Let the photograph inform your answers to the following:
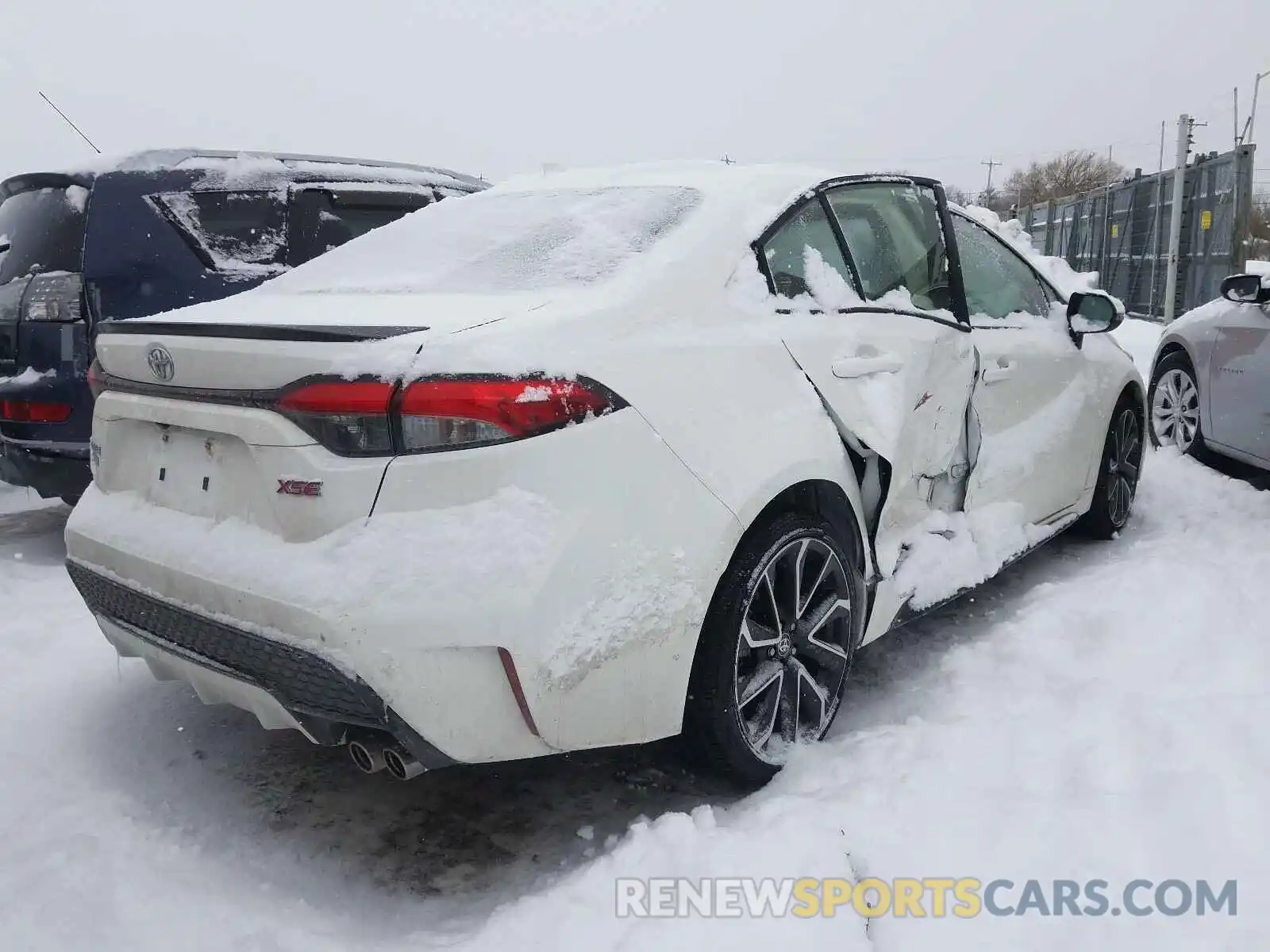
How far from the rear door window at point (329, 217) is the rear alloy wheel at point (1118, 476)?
3625mm

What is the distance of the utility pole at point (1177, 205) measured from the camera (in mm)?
14328

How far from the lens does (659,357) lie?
225 centimetres

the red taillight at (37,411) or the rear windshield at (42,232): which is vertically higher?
the rear windshield at (42,232)

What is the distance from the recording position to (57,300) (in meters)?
4.35

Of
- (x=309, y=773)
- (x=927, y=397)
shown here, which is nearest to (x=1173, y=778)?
(x=927, y=397)

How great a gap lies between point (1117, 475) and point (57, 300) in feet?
15.9

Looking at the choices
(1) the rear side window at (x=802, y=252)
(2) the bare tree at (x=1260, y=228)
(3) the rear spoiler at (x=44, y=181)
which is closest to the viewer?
(1) the rear side window at (x=802, y=252)

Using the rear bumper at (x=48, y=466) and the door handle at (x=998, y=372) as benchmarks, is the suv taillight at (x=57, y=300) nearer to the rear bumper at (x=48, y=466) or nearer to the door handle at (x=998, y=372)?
the rear bumper at (x=48, y=466)

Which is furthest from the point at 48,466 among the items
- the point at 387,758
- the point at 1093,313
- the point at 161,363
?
the point at 1093,313

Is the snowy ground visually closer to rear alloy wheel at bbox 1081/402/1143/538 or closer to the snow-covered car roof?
rear alloy wheel at bbox 1081/402/1143/538

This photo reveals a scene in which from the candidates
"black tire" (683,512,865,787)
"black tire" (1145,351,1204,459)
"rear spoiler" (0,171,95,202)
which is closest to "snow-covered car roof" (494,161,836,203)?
"black tire" (683,512,865,787)

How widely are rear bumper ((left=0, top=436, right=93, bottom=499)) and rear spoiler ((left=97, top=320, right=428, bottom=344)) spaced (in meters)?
2.21

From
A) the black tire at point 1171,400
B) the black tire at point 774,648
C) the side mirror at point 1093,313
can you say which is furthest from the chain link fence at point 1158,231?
the black tire at point 774,648

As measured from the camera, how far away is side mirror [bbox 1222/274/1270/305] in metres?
4.99
